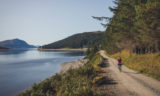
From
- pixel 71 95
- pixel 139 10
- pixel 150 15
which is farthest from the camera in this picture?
pixel 150 15

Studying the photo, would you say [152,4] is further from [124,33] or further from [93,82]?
[124,33]

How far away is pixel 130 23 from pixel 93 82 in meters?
13.4

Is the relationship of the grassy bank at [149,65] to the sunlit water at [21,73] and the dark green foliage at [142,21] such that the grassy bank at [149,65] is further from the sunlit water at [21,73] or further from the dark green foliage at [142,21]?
the sunlit water at [21,73]

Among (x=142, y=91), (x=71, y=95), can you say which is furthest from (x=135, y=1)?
(x=71, y=95)

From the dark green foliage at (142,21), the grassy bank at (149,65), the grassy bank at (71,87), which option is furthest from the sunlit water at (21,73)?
the dark green foliage at (142,21)

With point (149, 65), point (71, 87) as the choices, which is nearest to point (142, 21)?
point (149, 65)

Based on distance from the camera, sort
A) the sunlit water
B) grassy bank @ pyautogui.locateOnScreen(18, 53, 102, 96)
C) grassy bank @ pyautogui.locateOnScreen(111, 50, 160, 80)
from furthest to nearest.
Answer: the sunlit water < grassy bank @ pyautogui.locateOnScreen(111, 50, 160, 80) < grassy bank @ pyautogui.locateOnScreen(18, 53, 102, 96)

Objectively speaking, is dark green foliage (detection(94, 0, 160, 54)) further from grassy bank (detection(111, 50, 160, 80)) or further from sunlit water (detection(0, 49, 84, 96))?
sunlit water (detection(0, 49, 84, 96))

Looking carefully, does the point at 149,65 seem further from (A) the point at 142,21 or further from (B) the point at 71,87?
(B) the point at 71,87

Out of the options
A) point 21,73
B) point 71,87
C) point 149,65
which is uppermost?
point 149,65

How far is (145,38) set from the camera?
14.1m

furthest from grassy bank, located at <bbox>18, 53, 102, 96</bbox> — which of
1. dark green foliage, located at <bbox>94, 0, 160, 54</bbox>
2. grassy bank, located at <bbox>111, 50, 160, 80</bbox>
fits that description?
dark green foliage, located at <bbox>94, 0, 160, 54</bbox>

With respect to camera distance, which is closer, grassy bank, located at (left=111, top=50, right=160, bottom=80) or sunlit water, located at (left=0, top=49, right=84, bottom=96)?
grassy bank, located at (left=111, top=50, right=160, bottom=80)

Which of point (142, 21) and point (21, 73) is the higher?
point (142, 21)
